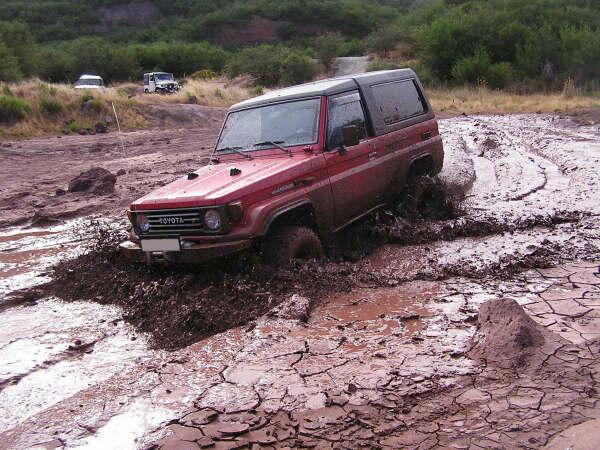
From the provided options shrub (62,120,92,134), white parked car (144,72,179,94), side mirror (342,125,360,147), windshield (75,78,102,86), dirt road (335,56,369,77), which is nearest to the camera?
side mirror (342,125,360,147)

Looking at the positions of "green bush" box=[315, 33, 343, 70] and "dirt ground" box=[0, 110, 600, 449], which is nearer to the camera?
"dirt ground" box=[0, 110, 600, 449]

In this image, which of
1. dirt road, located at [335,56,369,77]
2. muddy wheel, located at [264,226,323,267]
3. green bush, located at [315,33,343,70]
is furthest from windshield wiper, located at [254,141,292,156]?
green bush, located at [315,33,343,70]

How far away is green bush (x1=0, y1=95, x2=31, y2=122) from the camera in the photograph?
66.9 feet

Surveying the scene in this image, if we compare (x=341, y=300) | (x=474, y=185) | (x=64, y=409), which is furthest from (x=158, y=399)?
(x=474, y=185)

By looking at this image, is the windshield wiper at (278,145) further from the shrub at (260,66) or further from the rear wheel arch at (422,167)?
the shrub at (260,66)

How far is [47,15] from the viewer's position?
229 feet

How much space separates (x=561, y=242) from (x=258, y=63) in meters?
40.1

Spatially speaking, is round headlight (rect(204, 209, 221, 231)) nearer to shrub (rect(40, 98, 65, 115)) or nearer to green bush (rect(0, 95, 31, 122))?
green bush (rect(0, 95, 31, 122))

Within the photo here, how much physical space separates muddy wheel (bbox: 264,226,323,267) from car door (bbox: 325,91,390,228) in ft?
1.85

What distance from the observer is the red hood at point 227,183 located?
16.4 ft

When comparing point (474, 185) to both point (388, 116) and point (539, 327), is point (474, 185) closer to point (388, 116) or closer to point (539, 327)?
point (388, 116)

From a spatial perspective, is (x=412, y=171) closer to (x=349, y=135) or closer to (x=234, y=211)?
(x=349, y=135)

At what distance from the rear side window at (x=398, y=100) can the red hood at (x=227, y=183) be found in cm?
160

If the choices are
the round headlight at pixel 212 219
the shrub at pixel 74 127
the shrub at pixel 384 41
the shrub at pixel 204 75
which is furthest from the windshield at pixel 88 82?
the round headlight at pixel 212 219
